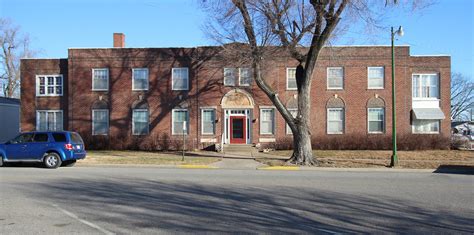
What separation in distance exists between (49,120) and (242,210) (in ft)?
96.8

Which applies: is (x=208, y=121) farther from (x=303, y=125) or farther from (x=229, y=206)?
(x=229, y=206)

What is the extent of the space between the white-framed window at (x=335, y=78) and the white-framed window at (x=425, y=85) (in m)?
5.44

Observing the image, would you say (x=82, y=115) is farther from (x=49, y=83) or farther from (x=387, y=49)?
(x=387, y=49)

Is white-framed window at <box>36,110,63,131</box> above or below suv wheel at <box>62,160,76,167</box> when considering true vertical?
above

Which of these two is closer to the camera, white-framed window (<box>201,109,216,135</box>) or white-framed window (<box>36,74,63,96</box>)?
white-framed window (<box>201,109,216,135</box>)

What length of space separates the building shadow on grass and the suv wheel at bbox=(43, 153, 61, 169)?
696cm

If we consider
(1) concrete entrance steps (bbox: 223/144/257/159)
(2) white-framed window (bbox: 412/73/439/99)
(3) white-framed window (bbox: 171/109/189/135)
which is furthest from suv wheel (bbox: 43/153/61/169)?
(2) white-framed window (bbox: 412/73/439/99)

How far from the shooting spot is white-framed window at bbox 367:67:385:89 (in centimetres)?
3303

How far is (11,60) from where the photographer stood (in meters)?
59.8

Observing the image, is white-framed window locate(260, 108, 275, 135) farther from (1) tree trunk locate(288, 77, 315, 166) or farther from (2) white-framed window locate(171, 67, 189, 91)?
(1) tree trunk locate(288, 77, 315, 166)

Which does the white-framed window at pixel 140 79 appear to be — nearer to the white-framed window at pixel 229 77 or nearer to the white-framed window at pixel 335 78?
the white-framed window at pixel 229 77

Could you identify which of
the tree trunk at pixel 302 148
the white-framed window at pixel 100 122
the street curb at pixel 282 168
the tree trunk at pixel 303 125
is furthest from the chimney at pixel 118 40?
the street curb at pixel 282 168

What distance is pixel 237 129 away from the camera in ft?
109

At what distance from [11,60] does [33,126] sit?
97.4 feet
